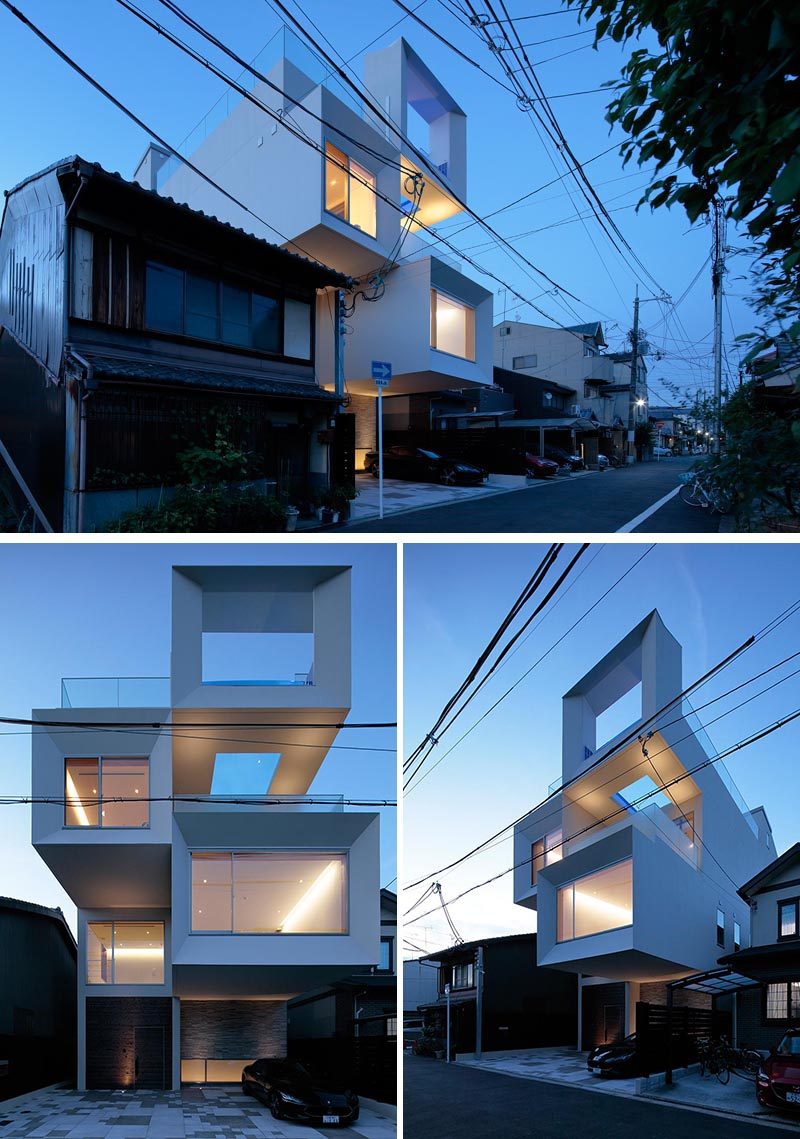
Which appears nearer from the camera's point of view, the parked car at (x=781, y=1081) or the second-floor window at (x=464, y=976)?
the parked car at (x=781, y=1081)

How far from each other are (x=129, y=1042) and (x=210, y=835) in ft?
6.11

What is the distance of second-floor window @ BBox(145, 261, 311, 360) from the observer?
20.7 feet

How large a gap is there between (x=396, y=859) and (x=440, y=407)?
6.52 meters

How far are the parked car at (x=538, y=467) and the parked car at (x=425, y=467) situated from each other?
0.94m

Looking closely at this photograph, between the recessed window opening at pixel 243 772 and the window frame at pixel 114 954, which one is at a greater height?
the recessed window opening at pixel 243 772

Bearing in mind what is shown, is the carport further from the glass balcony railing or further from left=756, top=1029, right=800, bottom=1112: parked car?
the glass balcony railing

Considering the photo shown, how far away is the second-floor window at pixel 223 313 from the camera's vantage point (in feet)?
20.7

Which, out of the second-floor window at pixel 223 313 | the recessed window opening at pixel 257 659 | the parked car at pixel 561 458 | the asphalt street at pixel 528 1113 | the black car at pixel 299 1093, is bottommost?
the black car at pixel 299 1093

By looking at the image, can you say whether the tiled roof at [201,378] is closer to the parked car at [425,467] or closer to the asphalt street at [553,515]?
the parked car at [425,467]

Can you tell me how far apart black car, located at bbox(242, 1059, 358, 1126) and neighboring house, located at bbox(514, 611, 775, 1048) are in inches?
52.7

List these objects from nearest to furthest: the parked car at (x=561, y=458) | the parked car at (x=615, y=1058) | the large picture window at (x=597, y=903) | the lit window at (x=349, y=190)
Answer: the parked car at (x=615, y=1058), the large picture window at (x=597, y=903), the lit window at (x=349, y=190), the parked car at (x=561, y=458)

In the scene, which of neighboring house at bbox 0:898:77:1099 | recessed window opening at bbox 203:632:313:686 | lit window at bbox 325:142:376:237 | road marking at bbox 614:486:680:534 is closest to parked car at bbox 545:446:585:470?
road marking at bbox 614:486:680:534

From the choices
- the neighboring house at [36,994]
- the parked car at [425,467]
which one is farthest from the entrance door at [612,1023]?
the parked car at [425,467]

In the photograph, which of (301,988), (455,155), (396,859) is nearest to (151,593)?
(396,859)
